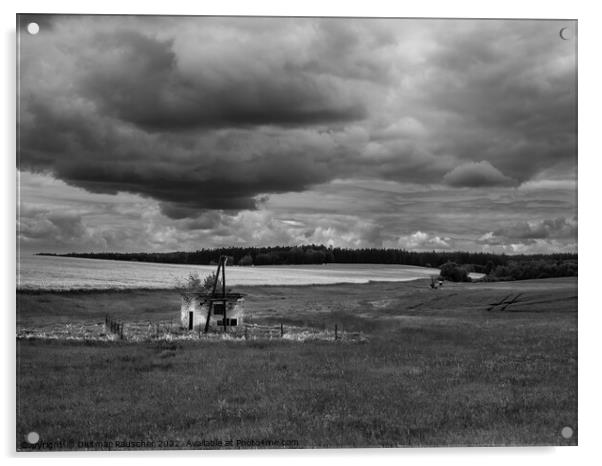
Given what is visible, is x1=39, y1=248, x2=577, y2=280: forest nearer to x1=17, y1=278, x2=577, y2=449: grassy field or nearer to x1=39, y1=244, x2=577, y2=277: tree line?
x1=39, y1=244, x2=577, y2=277: tree line

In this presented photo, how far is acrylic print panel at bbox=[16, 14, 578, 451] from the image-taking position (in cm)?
700

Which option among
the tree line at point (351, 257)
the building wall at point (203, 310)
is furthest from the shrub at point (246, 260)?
the building wall at point (203, 310)

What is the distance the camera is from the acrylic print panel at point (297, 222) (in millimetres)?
6996

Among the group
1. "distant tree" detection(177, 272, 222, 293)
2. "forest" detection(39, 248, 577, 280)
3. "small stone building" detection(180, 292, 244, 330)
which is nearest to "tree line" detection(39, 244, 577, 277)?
"forest" detection(39, 248, 577, 280)

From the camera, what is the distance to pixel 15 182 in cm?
700

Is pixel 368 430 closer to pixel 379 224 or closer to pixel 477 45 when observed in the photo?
pixel 379 224

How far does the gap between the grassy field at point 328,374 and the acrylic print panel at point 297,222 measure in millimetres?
29

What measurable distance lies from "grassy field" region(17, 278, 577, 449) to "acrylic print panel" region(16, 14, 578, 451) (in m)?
0.03

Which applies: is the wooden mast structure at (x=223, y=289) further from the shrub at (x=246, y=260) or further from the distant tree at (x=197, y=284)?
the shrub at (x=246, y=260)

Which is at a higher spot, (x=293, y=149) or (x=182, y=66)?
(x=182, y=66)

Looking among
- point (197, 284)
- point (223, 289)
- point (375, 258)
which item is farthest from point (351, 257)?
point (197, 284)

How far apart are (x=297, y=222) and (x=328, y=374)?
2.13 metres
